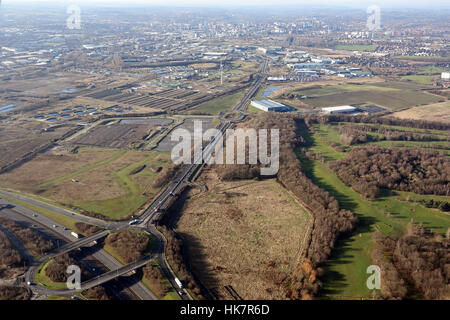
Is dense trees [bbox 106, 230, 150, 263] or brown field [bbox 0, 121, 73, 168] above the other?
brown field [bbox 0, 121, 73, 168]

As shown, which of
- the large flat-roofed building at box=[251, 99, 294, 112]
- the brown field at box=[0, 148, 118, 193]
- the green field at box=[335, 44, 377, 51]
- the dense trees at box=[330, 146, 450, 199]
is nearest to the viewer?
the dense trees at box=[330, 146, 450, 199]

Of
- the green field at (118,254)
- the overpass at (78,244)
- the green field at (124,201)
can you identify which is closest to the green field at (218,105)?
the green field at (124,201)

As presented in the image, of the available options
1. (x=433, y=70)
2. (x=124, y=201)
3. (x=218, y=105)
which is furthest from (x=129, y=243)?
(x=433, y=70)

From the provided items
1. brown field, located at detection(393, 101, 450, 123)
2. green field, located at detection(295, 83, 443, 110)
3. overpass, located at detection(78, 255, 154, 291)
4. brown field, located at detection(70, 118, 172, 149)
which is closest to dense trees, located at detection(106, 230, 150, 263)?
overpass, located at detection(78, 255, 154, 291)

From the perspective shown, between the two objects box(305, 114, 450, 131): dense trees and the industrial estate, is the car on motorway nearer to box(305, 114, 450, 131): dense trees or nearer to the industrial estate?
the industrial estate

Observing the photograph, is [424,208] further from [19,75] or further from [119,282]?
[19,75]

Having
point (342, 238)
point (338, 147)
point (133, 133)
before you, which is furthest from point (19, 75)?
point (342, 238)
